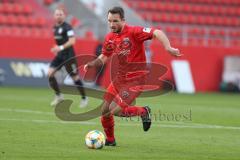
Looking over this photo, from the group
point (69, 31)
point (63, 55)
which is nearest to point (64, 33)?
point (69, 31)

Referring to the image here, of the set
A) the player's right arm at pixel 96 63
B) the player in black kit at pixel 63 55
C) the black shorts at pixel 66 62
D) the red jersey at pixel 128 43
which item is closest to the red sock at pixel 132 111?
the red jersey at pixel 128 43

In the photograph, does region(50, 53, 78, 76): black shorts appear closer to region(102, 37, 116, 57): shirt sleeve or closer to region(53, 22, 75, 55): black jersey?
region(53, 22, 75, 55): black jersey

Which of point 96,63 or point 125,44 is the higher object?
point 125,44

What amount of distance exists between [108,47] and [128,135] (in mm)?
1849

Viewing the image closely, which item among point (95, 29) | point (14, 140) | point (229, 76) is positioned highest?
point (14, 140)

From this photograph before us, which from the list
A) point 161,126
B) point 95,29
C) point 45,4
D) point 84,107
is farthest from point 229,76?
point 161,126

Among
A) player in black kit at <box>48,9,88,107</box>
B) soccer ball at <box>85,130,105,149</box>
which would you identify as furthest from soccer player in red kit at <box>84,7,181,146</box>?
player in black kit at <box>48,9,88,107</box>

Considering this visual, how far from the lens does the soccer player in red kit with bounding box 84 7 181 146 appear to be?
1002cm

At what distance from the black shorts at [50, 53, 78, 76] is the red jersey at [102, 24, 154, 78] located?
7640 mm

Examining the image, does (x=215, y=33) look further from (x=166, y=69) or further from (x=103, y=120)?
(x=103, y=120)

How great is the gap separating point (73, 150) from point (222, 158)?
1.98 m

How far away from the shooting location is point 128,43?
10.2 m

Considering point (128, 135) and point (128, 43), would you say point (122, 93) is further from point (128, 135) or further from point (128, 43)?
point (128, 135)

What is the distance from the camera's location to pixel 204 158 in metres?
8.84
